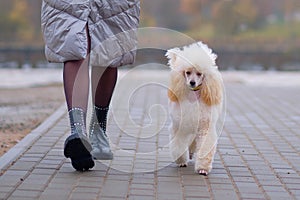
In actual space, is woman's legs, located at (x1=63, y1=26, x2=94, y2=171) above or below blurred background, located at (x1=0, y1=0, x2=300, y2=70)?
above

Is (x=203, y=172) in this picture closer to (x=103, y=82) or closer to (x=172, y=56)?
(x=172, y=56)

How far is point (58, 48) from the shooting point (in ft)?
13.9

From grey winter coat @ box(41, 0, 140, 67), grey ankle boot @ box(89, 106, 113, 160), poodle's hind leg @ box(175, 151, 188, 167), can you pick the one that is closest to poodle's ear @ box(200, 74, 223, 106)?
poodle's hind leg @ box(175, 151, 188, 167)

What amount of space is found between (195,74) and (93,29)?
32.0 inches

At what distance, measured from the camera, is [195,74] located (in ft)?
14.4

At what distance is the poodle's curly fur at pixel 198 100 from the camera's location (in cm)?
442

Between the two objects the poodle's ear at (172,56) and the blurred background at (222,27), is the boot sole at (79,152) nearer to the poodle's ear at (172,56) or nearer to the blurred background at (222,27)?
the poodle's ear at (172,56)

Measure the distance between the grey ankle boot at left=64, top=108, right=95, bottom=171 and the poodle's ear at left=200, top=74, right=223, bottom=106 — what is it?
907 mm

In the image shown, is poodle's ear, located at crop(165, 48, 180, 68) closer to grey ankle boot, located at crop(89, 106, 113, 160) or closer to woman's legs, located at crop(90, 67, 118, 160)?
woman's legs, located at crop(90, 67, 118, 160)

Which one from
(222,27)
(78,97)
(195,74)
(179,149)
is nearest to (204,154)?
(179,149)

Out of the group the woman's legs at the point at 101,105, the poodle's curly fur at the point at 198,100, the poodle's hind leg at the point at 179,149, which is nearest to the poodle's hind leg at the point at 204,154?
the poodle's curly fur at the point at 198,100

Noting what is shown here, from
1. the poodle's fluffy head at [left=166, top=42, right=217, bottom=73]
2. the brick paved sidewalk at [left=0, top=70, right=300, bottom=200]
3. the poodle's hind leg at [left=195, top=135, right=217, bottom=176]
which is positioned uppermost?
the poodle's fluffy head at [left=166, top=42, right=217, bottom=73]

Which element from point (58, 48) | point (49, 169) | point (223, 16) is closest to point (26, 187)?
point (49, 169)

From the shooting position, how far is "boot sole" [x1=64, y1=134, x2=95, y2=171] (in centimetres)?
410
